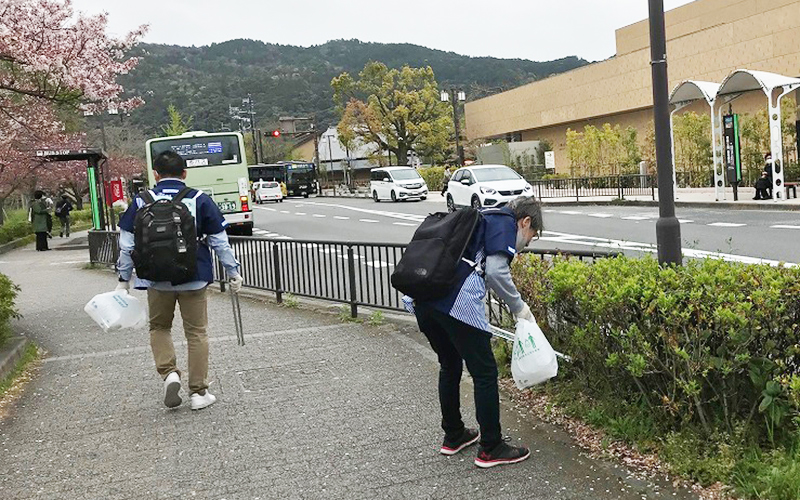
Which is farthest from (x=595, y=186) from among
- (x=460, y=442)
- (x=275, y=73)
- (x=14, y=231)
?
(x=275, y=73)

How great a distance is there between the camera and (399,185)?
39219 mm

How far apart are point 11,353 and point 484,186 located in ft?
64.1

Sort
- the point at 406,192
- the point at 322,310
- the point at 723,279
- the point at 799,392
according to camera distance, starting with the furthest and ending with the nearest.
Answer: the point at 406,192
the point at 322,310
the point at 723,279
the point at 799,392

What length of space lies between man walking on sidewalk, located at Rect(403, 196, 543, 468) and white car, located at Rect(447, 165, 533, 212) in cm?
2023

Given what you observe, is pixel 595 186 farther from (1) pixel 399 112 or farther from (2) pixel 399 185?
(1) pixel 399 112

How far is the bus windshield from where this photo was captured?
917 inches

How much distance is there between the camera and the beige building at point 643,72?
35969 mm

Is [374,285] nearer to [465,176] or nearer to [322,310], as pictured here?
[322,310]

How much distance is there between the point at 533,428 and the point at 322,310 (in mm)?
5150

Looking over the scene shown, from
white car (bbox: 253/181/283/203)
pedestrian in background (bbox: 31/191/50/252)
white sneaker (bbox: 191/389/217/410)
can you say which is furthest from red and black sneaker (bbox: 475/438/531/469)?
white car (bbox: 253/181/283/203)

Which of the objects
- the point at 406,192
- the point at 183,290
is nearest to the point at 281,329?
the point at 183,290

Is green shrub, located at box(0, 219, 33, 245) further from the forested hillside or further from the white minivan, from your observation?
the forested hillside

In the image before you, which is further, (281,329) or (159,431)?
(281,329)

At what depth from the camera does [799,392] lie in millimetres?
3424
